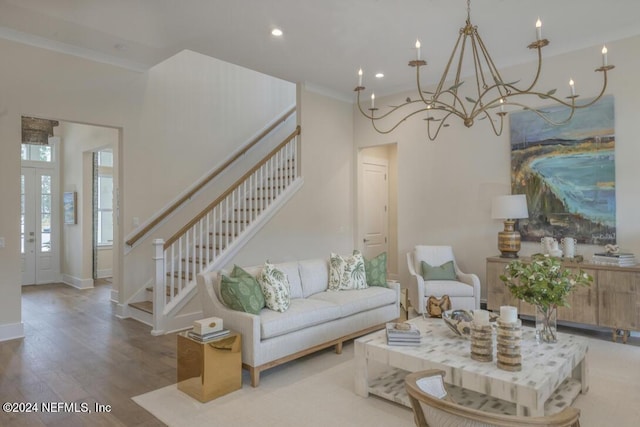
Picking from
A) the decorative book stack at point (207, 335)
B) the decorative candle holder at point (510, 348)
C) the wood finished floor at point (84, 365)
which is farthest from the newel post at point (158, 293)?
the decorative candle holder at point (510, 348)

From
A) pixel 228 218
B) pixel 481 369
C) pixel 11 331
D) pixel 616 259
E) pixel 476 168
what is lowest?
pixel 11 331

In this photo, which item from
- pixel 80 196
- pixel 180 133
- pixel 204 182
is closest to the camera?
pixel 180 133

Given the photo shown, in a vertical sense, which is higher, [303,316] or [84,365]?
[303,316]

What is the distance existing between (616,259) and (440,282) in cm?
190

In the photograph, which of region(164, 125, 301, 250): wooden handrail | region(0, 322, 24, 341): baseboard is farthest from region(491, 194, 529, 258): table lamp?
region(0, 322, 24, 341): baseboard

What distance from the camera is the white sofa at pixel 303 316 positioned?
3373 millimetres

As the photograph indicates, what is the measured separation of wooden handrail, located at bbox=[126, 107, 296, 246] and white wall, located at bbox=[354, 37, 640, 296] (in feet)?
5.23

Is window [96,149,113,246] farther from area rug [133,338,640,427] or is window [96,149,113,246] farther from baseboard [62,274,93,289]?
area rug [133,338,640,427]

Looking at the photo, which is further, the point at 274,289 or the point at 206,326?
the point at 274,289

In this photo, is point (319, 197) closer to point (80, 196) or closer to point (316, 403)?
point (316, 403)

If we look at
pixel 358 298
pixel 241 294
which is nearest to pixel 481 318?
pixel 358 298

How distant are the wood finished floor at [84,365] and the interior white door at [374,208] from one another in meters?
4.04

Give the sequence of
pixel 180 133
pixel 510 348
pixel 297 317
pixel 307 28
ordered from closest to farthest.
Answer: pixel 510 348, pixel 297 317, pixel 307 28, pixel 180 133

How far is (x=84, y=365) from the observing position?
3744mm
